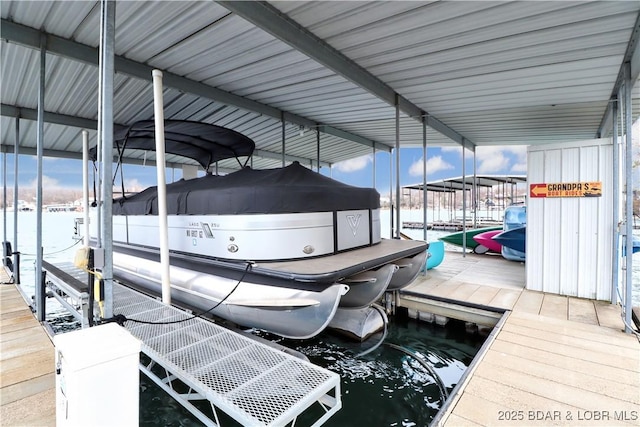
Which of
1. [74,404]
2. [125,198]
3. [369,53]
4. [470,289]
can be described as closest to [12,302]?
[125,198]

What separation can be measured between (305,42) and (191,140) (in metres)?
2.28

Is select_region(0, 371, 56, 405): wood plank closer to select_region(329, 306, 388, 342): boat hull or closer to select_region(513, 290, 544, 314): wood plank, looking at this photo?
select_region(329, 306, 388, 342): boat hull

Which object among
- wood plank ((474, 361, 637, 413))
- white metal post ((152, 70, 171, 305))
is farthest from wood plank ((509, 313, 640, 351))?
white metal post ((152, 70, 171, 305))

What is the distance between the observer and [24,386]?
2133mm

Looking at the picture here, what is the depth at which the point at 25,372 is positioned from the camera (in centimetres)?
231

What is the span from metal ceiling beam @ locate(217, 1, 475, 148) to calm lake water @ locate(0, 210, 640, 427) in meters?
2.98

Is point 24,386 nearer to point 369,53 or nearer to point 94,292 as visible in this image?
point 94,292

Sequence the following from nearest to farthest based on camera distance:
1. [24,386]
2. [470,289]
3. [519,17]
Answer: [24,386] < [519,17] < [470,289]

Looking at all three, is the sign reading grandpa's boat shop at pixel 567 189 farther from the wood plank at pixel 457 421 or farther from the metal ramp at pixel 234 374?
the metal ramp at pixel 234 374

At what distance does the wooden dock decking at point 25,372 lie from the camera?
1.85 m

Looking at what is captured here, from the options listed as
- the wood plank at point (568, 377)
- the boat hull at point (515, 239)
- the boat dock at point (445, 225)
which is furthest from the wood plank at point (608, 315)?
the boat dock at point (445, 225)

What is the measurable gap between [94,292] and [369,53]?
10.2ft

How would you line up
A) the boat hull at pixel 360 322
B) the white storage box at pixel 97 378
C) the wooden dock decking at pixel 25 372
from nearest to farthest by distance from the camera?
the white storage box at pixel 97 378 → the wooden dock decking at pixel 25 372 → the boat hull at pixel 360 322

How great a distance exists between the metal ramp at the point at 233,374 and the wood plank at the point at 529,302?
8.39 ft
